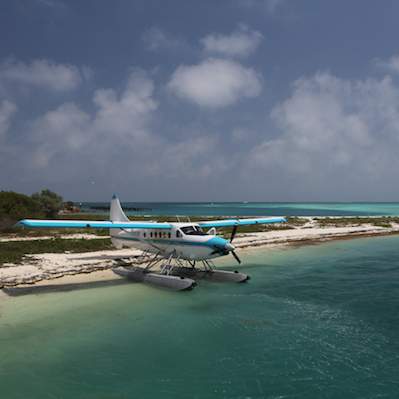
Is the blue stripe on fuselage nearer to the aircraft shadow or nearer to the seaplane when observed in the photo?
the seaplane

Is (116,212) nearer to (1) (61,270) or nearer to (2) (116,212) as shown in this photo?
(2) (116,212)

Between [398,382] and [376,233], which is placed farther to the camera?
[376,233]

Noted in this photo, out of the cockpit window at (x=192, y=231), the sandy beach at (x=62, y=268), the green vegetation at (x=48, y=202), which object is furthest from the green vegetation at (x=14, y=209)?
the cockpit window at (x=192, y=231)

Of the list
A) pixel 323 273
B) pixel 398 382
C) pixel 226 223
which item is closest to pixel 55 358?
pixel 398 382

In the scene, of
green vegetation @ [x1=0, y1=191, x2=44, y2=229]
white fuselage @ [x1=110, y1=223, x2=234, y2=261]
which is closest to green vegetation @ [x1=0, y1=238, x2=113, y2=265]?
white fuselage @ [x1=110, y1=223, x2=234, y2=261]

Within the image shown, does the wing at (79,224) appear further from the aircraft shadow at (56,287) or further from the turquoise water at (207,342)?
the turquoise water at (207,342)

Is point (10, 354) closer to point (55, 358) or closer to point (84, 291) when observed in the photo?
point (55, 358)
